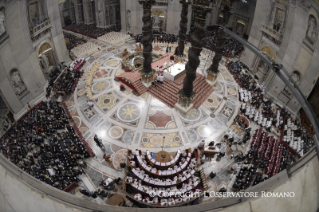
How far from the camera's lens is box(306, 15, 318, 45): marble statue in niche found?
1716cm

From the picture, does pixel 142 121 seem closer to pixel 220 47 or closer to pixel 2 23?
pixel 220 47

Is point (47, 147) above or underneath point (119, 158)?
above

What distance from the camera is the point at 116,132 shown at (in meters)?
18.5

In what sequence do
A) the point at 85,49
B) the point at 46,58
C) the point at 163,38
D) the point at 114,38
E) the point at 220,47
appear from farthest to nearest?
the point at 163,38 < the point at 114,38 < the point at 85,49 < the point at 46,58 < the point at 220,47

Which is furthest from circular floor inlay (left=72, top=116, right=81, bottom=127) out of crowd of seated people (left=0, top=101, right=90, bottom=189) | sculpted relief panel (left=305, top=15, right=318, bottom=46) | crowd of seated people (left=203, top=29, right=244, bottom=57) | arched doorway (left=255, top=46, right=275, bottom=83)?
crowd of seated people (left=203, top=29, right=244, bottom=57)

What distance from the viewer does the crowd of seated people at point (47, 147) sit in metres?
14.2

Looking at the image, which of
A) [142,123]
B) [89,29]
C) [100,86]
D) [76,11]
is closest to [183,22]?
[100,86]

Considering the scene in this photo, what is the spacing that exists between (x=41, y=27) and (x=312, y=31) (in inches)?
1094

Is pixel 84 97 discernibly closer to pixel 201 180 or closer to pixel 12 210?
pixel 201 180

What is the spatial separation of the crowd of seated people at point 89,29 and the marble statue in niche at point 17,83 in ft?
58.7

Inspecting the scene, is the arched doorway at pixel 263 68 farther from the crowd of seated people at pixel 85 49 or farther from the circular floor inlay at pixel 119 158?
the crowd of seated people at pixel 85 49

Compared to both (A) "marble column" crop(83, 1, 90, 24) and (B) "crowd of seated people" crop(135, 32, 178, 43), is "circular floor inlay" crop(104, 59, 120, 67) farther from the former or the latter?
(A) "marble column" crop(83, 1, 90, 24)

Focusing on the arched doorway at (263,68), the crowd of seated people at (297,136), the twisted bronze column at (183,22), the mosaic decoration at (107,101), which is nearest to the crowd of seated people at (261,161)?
the crowd of seated people at (297,136)

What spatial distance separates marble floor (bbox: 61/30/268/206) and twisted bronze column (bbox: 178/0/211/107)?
186cm
